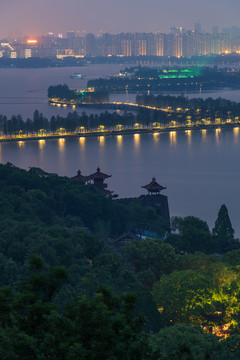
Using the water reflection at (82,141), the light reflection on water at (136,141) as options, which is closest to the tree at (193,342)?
A: the light reflection on water at (136,141)

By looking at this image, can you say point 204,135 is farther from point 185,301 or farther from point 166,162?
point 185,301

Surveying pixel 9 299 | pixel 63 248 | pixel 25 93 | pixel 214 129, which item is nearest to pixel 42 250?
pixel 63 248

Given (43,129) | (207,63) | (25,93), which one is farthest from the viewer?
(207,63)

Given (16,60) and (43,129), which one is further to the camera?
(16,60)

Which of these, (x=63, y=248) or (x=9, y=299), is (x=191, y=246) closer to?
→ (x=63, y=248)

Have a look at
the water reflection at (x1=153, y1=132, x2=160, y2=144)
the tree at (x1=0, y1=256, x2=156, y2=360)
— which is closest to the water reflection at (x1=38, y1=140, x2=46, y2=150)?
the water reflection at (x1=153, y1=132, x2=160, y2=144)

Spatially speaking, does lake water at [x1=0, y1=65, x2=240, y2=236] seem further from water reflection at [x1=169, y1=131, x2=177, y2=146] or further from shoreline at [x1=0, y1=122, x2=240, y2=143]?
shoreline at [x1=0, y1=122, x2=240, y2=143]

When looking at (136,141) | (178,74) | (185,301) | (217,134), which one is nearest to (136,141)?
(136,141)
